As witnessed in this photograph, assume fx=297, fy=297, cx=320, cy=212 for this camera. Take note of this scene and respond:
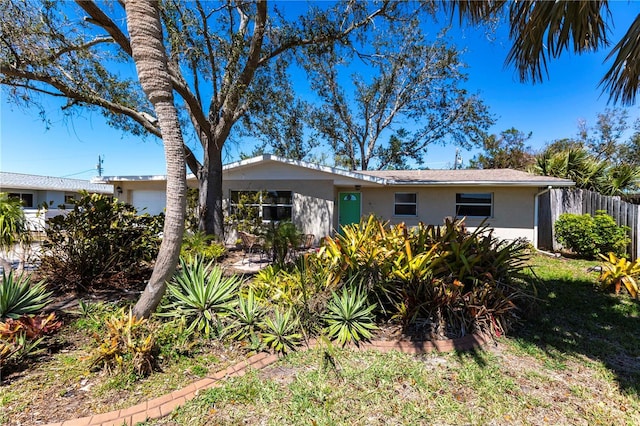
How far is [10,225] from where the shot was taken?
449cm

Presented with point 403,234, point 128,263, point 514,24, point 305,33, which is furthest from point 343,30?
point 128,263

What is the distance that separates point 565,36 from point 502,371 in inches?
176

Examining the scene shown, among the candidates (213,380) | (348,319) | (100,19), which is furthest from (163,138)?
(100,19)

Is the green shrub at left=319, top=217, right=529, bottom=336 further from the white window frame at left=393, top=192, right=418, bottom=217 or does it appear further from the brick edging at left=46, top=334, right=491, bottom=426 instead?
the white window frame at left=393, top=192, right=418, bottom=217

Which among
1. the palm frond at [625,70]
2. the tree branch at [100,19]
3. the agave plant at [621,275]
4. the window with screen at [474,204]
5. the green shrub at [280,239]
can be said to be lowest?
the agave plant at [621,275]

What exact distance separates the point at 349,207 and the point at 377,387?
10892mm

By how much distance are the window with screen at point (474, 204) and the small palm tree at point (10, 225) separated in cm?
1312

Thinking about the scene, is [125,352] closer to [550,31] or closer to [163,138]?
[163,138]

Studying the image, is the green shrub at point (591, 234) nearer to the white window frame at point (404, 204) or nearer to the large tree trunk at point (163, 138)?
the white window frame at point (404, 204)

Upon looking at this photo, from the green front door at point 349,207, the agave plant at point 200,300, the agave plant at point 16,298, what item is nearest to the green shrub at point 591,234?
the green front door at point 349,207

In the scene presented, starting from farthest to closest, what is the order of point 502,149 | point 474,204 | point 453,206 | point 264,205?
1. point 502,149
2. point 264,205
3. point 453,206
4. point 474,204

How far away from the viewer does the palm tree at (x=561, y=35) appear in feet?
11.7

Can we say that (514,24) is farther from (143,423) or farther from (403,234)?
(143,423)

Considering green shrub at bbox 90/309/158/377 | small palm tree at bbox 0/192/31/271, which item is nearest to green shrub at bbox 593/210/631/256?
green shrub at bbox 90/309/158/377
